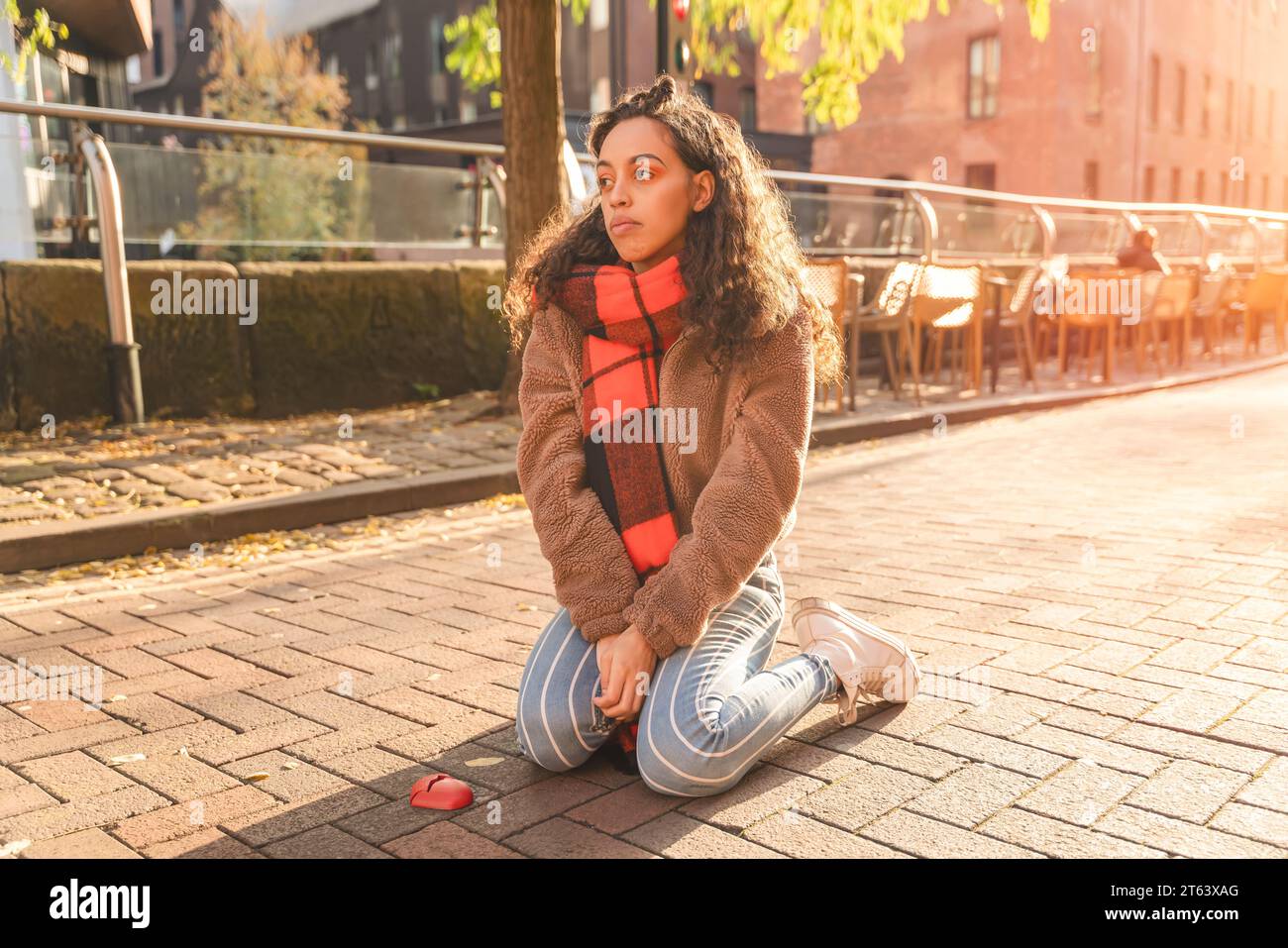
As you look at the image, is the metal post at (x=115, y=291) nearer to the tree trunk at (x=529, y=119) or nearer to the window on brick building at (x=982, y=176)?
the tree trunk at (x=529, y=119)

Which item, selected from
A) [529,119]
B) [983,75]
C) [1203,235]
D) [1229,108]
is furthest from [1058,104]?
[529,119]

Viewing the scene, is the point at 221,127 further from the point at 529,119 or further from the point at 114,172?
the point at 529,119

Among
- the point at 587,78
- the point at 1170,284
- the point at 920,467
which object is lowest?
the point at 920,467

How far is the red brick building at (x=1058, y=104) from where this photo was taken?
107 feet

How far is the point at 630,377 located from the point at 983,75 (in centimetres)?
3370

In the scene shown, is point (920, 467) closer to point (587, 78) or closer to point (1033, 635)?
point (1033, 635)

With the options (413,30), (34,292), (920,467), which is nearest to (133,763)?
(34,292)

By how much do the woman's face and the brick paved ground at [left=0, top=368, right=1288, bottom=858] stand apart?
4.31ft

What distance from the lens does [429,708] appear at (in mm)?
3629

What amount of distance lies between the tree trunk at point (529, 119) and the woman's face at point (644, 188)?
5181 mm

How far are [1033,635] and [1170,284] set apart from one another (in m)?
10.7

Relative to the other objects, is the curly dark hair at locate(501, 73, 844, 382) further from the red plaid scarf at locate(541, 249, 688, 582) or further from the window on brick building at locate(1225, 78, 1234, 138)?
the window on brick building at locate(1225, 78, 1234, 138)

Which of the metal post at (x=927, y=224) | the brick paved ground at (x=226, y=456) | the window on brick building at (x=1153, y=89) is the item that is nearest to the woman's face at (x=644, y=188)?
the brick paved ground at (x=226, y=456)

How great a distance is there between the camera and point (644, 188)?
3.05m
